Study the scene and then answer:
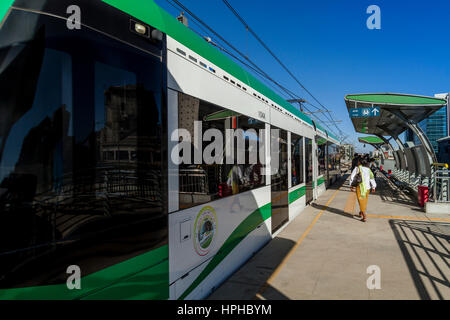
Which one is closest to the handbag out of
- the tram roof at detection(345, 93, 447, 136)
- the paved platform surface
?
the paved platform surface

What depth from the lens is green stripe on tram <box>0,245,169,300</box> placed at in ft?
5.65

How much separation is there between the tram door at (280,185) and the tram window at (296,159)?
840 mm

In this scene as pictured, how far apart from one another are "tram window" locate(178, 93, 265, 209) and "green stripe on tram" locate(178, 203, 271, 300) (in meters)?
0.52

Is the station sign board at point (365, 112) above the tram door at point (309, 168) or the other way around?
above

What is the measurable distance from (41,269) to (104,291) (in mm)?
509

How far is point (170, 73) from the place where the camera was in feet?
9.28

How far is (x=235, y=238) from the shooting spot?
4246mm

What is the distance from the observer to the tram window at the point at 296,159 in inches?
312

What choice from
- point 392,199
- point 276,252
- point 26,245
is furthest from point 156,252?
point 392,199

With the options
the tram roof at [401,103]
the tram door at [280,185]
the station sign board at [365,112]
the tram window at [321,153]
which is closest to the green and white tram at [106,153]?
the tram door at [280,185]

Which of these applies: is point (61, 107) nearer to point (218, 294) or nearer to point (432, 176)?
point (218, 294)

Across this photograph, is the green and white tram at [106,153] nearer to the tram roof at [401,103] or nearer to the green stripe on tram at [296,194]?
the green stripe on tram at [296,194]

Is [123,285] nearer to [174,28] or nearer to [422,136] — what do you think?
[174,28]

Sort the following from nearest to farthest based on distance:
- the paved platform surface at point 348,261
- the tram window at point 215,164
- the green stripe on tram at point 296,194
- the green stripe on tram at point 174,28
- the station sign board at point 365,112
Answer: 1. the green stripe on tram at point 174,28
2. the tram window at point 215,164
3. the paved platform surface at point 348,261
4. the green stripe on tram at point 296,194
5. the station sign board at point 365,112
